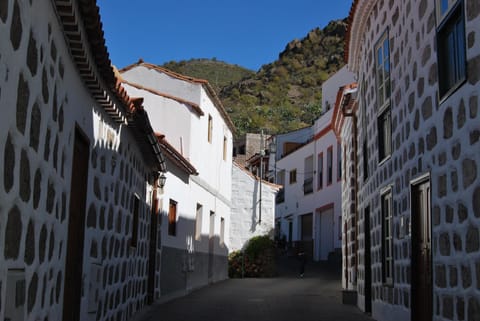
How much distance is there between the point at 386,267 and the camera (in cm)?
952

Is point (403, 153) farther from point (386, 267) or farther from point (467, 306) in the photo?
point (467, 306)

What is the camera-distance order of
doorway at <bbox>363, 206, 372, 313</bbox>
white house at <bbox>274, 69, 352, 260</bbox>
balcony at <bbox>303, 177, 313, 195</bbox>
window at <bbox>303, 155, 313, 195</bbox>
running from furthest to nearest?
window at <bbox>303, 155, 313, 195</bbox> → balcony at <bbox>303, 177, 313, 195</bbox> → white house at <bbox>274, 69, 352, 260</bbox> → doorway at <bbox>363, 206, 372, 313</bbox>

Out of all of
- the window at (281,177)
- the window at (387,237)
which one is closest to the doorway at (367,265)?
the window at (387,237)

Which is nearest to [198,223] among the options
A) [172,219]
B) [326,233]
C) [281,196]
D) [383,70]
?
[172,219]

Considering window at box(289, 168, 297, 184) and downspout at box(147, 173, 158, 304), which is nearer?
downspout at box(147, 173, 158, 304)

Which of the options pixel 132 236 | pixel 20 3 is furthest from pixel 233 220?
pixel 20 3

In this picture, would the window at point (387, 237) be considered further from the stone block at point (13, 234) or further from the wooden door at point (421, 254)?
the stone block at point (13, 234)

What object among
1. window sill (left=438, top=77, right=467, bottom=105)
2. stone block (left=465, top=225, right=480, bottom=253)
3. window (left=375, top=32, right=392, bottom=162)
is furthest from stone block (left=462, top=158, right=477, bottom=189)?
window (left=375, top=32, right=392, bottom=162)

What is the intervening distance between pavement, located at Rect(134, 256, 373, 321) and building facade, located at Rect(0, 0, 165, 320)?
5.79 ft

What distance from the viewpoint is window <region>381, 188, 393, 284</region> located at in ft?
29.8

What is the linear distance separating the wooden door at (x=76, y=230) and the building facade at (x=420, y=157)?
11.6 ft

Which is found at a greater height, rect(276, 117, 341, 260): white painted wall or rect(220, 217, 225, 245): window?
rect(276, 117, 341, 260): white painted wall

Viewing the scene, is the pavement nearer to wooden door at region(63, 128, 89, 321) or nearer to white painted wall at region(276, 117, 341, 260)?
wooden door at region(63, 128, 89, 321)

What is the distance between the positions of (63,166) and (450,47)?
3.84 meters
